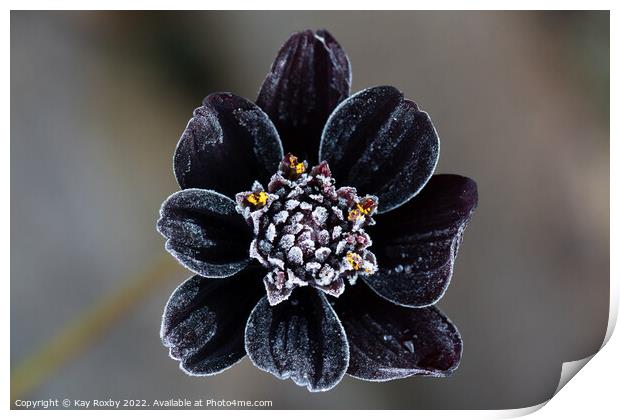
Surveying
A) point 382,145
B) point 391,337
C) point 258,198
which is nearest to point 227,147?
point 258,198

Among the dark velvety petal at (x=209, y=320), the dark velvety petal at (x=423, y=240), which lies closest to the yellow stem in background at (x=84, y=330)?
the dark velvety petal at (x=209, y=320)

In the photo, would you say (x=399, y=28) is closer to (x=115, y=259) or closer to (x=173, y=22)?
(x=173, y=22)

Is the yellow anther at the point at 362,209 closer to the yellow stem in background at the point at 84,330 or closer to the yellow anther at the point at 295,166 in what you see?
the yellow anther at the point at 295,166

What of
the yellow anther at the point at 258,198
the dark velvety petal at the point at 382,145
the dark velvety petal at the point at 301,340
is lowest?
the dark velvety petal at the point at 301,340

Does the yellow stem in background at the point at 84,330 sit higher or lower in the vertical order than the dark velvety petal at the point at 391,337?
lower

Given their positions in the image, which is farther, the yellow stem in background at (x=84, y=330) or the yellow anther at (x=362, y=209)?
the yellow stem in background at (x=84, y=330)

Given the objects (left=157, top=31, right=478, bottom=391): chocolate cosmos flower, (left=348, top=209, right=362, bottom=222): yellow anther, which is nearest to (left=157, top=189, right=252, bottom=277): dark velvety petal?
(left=157, top=31, right=478, bottom=391): chocolate cosmos flower
